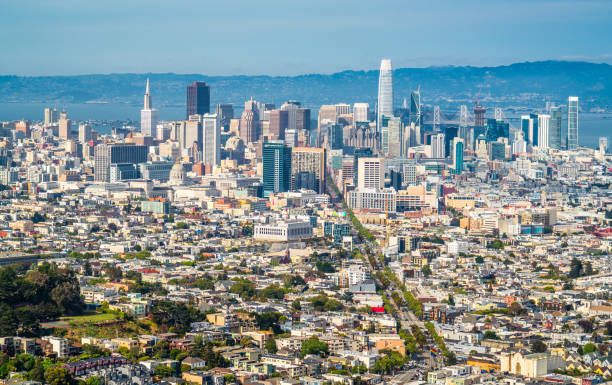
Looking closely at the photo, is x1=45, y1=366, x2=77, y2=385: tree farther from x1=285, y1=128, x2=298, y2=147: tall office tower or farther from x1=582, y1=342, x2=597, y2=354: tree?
x1=285, y1=128, x2=298, y2=147: tall office tower

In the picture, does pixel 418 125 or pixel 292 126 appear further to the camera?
pixel 418 125

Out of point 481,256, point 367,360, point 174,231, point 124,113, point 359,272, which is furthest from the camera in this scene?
point 124,113

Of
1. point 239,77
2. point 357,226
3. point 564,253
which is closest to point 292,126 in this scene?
point 357,226

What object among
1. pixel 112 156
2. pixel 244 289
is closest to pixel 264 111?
pixel 112 156

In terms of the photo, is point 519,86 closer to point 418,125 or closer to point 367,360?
point 418,125

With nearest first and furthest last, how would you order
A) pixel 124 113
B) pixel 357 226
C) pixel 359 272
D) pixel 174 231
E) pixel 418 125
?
pixel 359 272, pixel 174 231, pixel 357 226, pixel 418 125, pixel 124 113

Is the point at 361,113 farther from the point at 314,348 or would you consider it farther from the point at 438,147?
the point at 314,348

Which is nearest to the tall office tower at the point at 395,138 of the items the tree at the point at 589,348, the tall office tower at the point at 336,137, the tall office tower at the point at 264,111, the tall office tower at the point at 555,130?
the tall office tower at the point at 336,137
